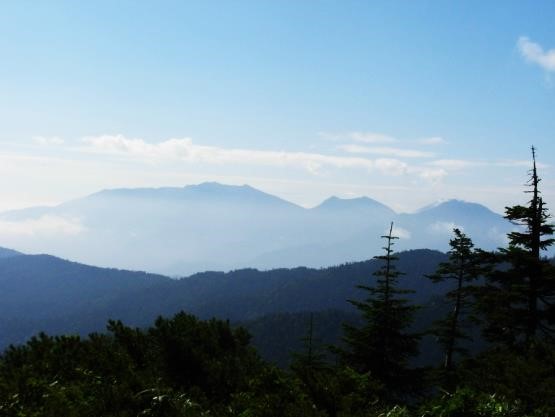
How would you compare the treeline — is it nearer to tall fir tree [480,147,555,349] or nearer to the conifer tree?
tall fir tree [480,147,555,349]

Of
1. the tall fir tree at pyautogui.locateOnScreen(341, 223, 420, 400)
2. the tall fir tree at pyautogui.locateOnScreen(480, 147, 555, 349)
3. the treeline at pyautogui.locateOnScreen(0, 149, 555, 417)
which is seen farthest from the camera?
the tall fir tree at pyautogui.locateOnScreen(341, 223, 420, 400)

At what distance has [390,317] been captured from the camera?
2089 centimetres

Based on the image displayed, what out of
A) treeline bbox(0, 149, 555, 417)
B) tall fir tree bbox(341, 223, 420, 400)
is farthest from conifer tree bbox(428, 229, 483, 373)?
treeline bbox(0, 149, 555, 417)

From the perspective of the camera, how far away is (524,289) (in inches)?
709

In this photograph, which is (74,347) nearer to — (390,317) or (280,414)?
(280,414)

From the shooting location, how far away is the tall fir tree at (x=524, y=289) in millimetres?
17828

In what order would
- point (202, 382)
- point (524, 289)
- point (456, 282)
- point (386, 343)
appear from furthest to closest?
point (456, 282)
point (386, 343)
point (524, 289)
point (202, 382)

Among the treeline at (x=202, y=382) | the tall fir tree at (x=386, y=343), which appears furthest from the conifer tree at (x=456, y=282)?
the treeline at (x=202, y=382)

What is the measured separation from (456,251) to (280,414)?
2258 cm

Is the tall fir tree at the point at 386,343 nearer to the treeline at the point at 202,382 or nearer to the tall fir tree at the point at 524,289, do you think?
the tall fir tree at the point at 524,289

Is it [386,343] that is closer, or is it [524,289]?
[524,289]

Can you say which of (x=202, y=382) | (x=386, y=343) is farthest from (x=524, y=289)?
(x=202, y=382)

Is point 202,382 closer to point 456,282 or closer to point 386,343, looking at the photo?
point 386,343

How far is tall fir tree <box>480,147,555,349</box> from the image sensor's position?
58.5ft
